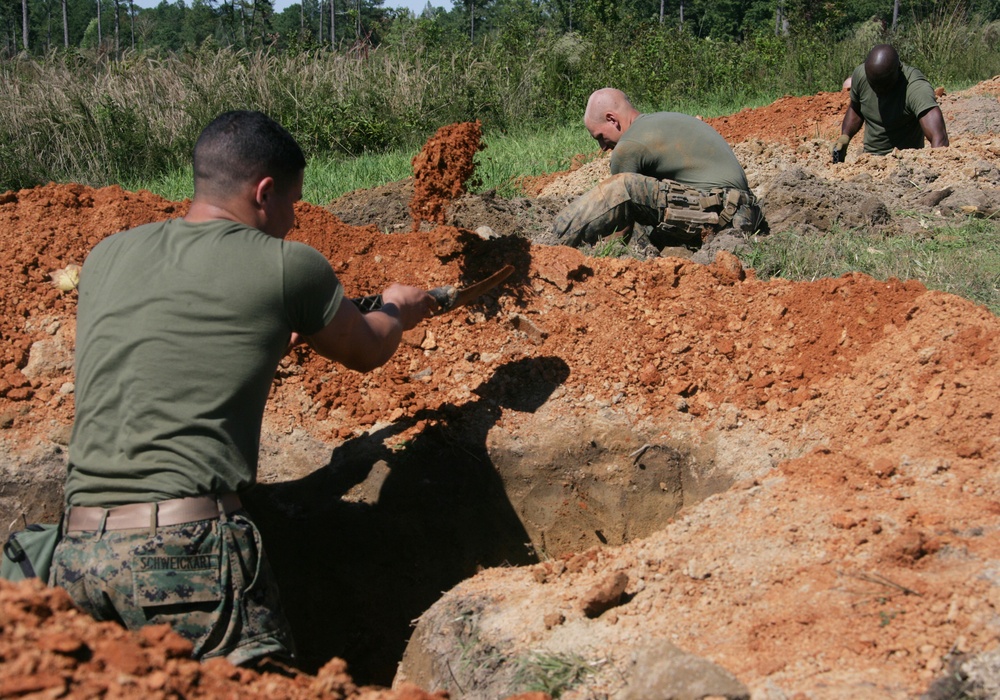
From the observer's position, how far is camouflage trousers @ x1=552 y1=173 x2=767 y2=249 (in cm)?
532

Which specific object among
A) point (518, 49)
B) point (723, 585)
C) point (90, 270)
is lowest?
point (723, 585)

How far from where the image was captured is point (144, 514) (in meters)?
2.17

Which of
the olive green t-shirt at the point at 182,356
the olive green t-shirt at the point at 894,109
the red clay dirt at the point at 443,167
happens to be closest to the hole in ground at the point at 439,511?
the olive green t-shirt at the point at 182,356

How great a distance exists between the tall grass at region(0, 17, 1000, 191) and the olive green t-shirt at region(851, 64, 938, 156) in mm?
2848

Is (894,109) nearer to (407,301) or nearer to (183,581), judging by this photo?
(407,301)

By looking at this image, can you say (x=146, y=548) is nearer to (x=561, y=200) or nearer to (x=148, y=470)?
(x=148, y=470)

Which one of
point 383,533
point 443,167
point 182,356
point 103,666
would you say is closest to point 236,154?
point 182,356

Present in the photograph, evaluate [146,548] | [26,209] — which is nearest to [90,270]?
[146,548]

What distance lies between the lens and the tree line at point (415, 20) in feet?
41.5

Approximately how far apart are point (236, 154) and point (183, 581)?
1148 millimetres

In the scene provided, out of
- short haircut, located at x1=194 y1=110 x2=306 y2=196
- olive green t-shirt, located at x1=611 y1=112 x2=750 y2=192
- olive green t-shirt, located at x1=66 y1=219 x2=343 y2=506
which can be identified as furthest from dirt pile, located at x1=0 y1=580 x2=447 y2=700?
olive green t-shirt, located at x1=611 y1=112 x2=750 y2=192

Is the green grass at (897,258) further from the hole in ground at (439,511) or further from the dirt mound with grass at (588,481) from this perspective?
the hole in ground at (439,511)

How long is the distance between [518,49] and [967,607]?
10.3 meters

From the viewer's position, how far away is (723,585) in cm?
244
